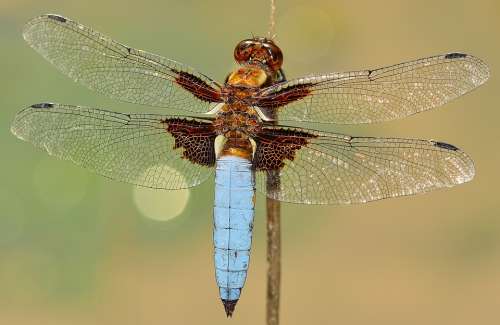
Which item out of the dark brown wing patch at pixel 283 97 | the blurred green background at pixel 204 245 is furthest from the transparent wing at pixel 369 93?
the blurred green background at pixel 204 245

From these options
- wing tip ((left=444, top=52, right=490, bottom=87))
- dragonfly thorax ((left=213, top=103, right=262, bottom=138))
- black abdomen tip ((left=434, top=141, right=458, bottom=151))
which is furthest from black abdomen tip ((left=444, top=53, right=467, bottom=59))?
dragonfly thorax ((left=213, top=103, right=262, bottom=138))

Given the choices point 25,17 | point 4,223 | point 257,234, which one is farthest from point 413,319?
point 25,17

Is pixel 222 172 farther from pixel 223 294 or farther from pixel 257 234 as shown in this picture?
pixel 257 234

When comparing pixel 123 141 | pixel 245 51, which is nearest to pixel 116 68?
pixel 123 141

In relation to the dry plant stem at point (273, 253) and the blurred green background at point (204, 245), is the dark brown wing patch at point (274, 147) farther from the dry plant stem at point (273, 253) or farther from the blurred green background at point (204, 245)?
the blurred green background at point (204, 245)

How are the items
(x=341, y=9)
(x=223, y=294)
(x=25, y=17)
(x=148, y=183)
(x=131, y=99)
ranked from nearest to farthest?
(x=223, y=294), (x=148, y=183), (x=131, y=99), (x=25, y=17), (x=341, y=9)

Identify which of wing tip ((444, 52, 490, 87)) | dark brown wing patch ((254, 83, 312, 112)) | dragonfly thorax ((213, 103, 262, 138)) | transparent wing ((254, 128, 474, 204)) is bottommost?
transparent wing ((254, 128, 474, 204))

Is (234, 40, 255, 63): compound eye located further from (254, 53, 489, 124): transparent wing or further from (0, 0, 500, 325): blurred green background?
(0, 0, 500, 325): blurred green background

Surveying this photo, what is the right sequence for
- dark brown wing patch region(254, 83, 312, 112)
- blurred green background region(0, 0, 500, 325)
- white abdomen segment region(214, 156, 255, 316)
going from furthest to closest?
1. blurred green background region(0, 0, 500, 325)
2. dark brown wing patch region(254, 83, 312, 112)
3. white abdomen segment region(214, 156, 255, 316)
